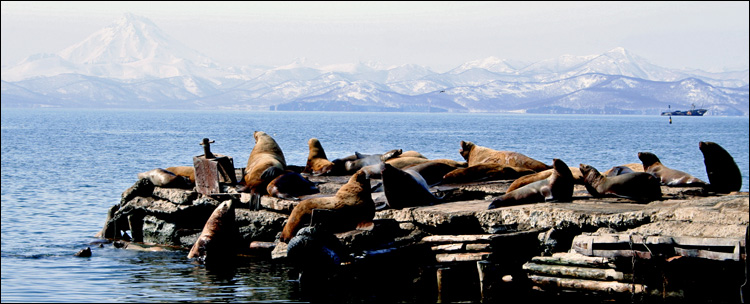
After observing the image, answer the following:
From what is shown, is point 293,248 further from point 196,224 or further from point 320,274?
point 196,224

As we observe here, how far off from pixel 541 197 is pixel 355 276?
9.91 ft

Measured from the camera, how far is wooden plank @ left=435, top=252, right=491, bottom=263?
9672mm

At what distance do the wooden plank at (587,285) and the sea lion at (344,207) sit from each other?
9.25ft

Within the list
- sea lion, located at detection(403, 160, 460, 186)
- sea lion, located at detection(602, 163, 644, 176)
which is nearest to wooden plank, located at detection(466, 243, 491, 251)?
sea lion, located at detection(403, 160, 460, 186)

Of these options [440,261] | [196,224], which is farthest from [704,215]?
[196,224]

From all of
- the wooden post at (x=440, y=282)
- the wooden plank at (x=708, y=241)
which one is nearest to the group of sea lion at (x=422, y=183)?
the wooden post at (x=440, y=282)

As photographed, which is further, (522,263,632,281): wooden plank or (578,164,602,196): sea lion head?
(578,164,602,196): sea lion head

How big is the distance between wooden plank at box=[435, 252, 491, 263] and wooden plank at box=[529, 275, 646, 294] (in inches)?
24.6

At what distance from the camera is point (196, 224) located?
47.5 ft

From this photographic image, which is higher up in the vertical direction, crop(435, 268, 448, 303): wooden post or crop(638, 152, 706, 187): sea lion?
crop(638, 152, 706, 187): sea lion

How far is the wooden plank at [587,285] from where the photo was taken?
28.7 feet

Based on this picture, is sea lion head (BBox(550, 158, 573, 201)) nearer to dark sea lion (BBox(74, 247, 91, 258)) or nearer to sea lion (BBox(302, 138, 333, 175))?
sea lion (BBox(302, 138, 333, 175))

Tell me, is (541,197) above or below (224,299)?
above

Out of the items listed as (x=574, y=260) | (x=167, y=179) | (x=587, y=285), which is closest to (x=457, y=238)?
(x=574, y=260)
